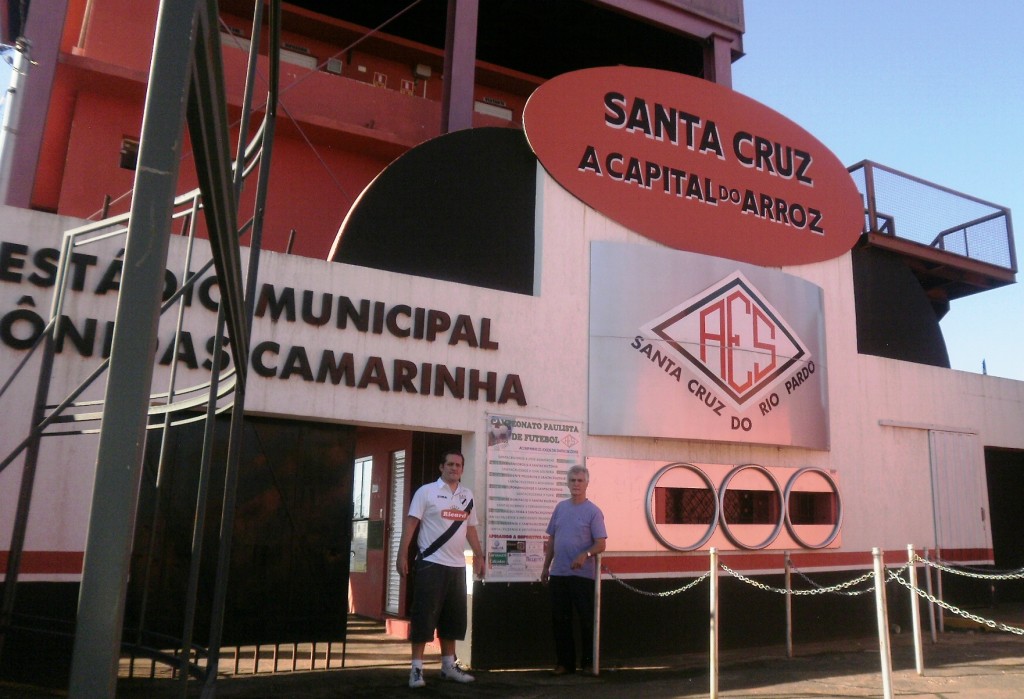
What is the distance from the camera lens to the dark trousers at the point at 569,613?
7.91 metres

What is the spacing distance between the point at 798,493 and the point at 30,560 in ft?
27.1

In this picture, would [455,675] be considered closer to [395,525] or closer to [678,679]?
[678,679]

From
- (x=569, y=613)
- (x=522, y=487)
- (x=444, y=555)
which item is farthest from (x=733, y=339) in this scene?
(x=444, y=555)

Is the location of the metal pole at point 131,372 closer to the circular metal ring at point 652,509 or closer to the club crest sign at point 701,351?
the club crest sign at point 701,351

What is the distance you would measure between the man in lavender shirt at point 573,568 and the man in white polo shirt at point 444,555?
90 cm

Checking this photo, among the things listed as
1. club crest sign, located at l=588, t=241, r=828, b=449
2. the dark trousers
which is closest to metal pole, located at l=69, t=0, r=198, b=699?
the dark trousers

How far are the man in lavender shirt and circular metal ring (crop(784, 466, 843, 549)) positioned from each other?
341 centimetres

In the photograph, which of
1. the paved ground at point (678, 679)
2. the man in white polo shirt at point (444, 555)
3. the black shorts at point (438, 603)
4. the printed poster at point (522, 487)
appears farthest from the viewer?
the printed poster at point (522, 487)

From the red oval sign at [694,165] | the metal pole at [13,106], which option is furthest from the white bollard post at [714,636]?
the metal pole at [13,106]

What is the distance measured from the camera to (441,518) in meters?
7.30

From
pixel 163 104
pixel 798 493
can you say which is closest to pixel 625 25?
pixel 798 493

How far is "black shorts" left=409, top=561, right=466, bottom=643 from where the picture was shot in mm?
7020

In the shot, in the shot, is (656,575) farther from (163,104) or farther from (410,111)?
(163,104)

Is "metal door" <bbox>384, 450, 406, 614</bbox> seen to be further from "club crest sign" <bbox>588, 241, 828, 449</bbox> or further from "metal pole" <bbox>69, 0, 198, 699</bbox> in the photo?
"metal pole" <bbox>69, 0, 198, 699</bbox>
